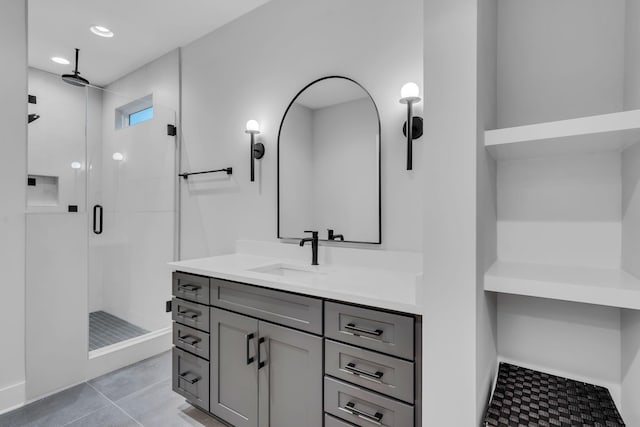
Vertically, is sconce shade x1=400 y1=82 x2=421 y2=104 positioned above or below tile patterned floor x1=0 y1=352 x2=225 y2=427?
above

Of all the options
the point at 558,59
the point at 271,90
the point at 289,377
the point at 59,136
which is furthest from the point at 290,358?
the point at 59,136

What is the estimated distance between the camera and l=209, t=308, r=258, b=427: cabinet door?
1.60 meters

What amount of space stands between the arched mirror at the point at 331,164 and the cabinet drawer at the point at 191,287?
0.61m

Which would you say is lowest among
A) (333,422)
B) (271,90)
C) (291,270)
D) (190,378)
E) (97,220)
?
(190,378)

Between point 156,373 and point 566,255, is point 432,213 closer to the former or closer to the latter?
point 566,255

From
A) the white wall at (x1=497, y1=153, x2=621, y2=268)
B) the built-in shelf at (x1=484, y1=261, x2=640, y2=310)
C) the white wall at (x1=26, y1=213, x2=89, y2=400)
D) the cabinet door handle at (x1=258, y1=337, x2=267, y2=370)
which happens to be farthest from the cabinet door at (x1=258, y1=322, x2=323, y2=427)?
the white wall at (x1=26, y1=213, x2=89, y2=400)

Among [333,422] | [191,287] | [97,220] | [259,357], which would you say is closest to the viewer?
[333,422]

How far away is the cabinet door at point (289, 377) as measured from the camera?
1.39m

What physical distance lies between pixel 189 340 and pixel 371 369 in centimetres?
121

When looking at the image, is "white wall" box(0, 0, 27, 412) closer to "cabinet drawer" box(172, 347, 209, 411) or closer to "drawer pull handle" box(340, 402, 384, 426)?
"cabinet drawer" box(172, 347, 209, 411)

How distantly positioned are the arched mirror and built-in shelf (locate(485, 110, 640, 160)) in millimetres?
801

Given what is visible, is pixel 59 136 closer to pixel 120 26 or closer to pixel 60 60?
pixel 120 26

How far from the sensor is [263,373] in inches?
61.7

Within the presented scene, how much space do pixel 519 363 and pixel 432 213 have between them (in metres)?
0.77
